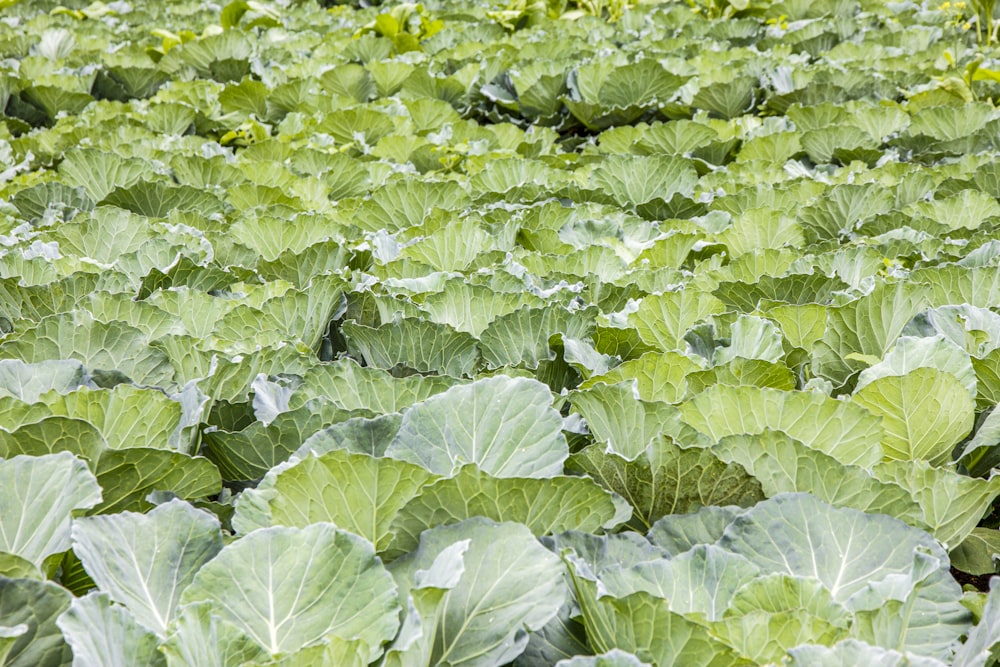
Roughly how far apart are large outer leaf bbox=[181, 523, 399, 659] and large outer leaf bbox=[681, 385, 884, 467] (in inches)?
26.5

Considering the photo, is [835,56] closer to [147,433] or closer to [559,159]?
[559,159]

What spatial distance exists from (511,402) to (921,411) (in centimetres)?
74

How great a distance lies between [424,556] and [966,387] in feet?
3.45

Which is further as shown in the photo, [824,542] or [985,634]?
[824,542]

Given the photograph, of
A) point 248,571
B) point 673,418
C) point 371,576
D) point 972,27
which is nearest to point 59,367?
point 248,571

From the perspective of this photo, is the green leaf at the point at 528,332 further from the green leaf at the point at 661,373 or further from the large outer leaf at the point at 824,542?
the large outer leaf at the point at 824,542

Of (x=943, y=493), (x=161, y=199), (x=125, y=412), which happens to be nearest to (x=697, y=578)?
(x=943, y=493)

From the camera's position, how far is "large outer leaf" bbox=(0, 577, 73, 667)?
3.63 ft

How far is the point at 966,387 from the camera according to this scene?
5.34ft

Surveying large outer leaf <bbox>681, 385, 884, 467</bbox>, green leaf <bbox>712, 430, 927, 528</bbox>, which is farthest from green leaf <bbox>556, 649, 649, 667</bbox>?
large outer leaf <bbox>681, 385, 884, 467</bbox>

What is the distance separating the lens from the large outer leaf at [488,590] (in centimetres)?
116

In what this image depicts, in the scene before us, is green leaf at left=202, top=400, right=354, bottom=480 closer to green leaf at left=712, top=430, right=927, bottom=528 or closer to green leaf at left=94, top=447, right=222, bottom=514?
green leaf at left=94, top=447, right=222, bottom=514

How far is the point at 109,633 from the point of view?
1.08 metres

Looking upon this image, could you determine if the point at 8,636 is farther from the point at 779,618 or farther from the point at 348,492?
the point at 779,618
